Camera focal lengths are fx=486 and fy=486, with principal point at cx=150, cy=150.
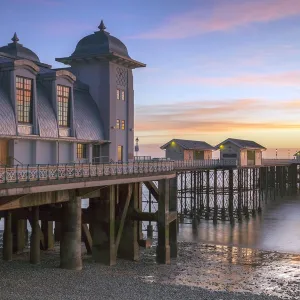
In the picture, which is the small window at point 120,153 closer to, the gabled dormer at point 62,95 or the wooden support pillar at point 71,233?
the gabled dormer at point 62,95

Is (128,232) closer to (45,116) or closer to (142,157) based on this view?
(45,116)

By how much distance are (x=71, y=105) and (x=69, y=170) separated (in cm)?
704

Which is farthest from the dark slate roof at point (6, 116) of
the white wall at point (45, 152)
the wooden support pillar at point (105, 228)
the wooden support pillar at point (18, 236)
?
the wooden support pillar at point (18, 236)

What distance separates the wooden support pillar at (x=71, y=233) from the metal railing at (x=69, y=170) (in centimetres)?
159

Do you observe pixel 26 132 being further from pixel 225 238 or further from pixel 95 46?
pixel 225 238

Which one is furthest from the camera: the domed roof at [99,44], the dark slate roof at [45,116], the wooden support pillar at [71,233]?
the domed roof at [99,44]

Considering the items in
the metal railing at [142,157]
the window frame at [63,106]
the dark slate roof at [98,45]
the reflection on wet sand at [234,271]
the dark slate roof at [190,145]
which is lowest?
the reflection on wet sand at [234,271]

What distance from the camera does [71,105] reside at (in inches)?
1113

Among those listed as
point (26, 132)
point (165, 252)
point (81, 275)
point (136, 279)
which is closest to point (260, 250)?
point (165, 252)

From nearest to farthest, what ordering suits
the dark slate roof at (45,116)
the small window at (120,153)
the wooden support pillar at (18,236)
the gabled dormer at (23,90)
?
1. the gabled dormer at (23,90)
2. the dark slate roof at (45,116)
3. the wooden support pillar at (18,236)
4. the small window at (120,153)

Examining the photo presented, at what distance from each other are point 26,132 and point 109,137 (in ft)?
25.6

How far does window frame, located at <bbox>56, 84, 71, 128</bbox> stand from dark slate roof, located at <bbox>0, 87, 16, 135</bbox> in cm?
357

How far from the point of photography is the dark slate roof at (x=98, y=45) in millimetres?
32406

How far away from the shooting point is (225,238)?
40.8 m
